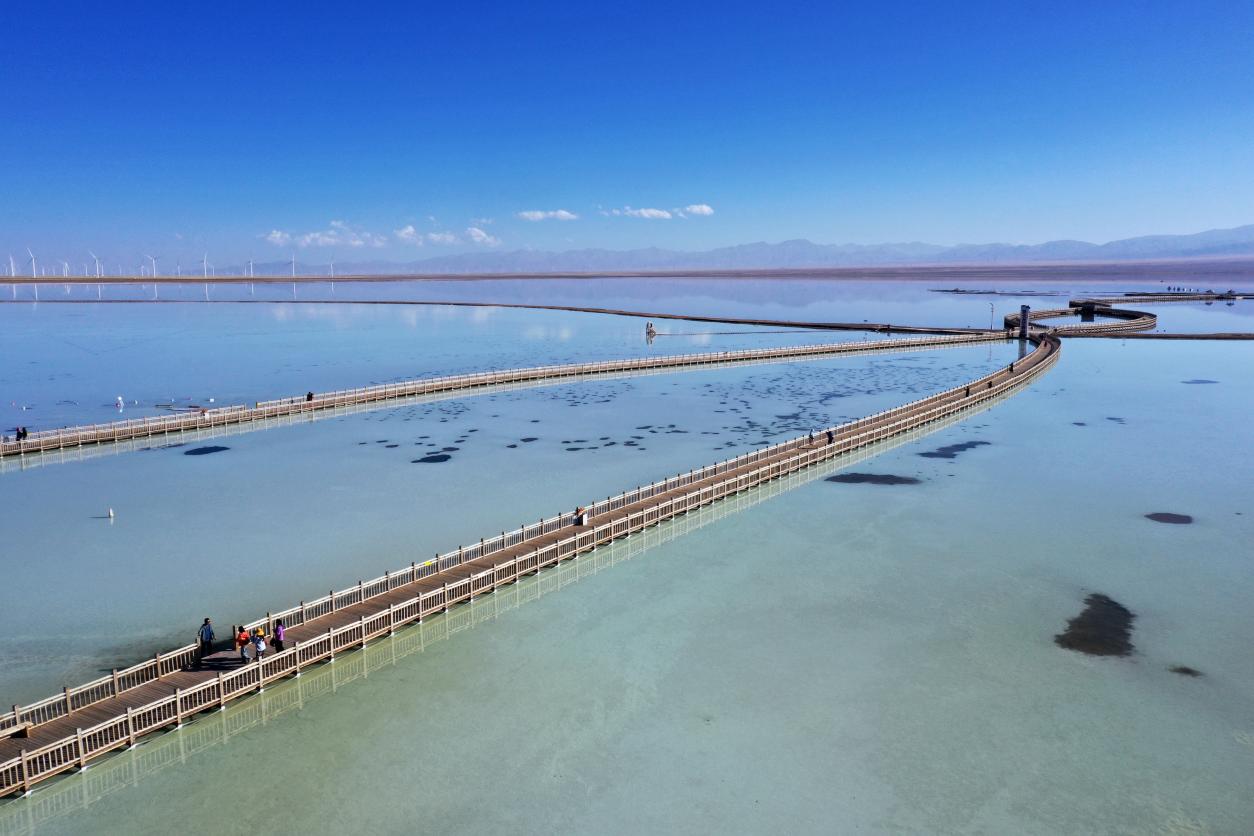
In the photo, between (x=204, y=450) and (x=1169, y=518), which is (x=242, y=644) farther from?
(x=1169, y=518)

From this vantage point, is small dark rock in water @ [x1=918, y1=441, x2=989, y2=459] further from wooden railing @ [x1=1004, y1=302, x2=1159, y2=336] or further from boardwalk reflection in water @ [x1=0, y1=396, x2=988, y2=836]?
wooden railing @ [x1=1004, y1=302, x2=1159, y2=336]

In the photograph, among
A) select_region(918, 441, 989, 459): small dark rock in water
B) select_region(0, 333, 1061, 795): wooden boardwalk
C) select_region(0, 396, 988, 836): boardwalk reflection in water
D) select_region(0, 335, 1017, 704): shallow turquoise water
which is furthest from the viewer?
select_region(918, 441, 989, 459): small dark rock in water

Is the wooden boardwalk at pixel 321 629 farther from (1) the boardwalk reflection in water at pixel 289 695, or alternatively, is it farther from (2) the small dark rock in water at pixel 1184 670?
(2) the small dark rock in water at pixel 1184 670

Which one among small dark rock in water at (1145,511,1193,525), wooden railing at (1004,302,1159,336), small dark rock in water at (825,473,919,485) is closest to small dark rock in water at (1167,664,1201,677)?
small dark rock in water at (1145,511,1193,525)

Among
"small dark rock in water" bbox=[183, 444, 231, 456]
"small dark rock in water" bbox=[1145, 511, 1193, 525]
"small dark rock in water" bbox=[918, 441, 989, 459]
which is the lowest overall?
"small dark rock in water" bbox=[1145, 511, 1193, 525]

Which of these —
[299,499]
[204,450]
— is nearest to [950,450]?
[299,499]

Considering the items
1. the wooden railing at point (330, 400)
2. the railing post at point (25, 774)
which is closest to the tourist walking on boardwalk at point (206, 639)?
the railing post at point (25, 774)
